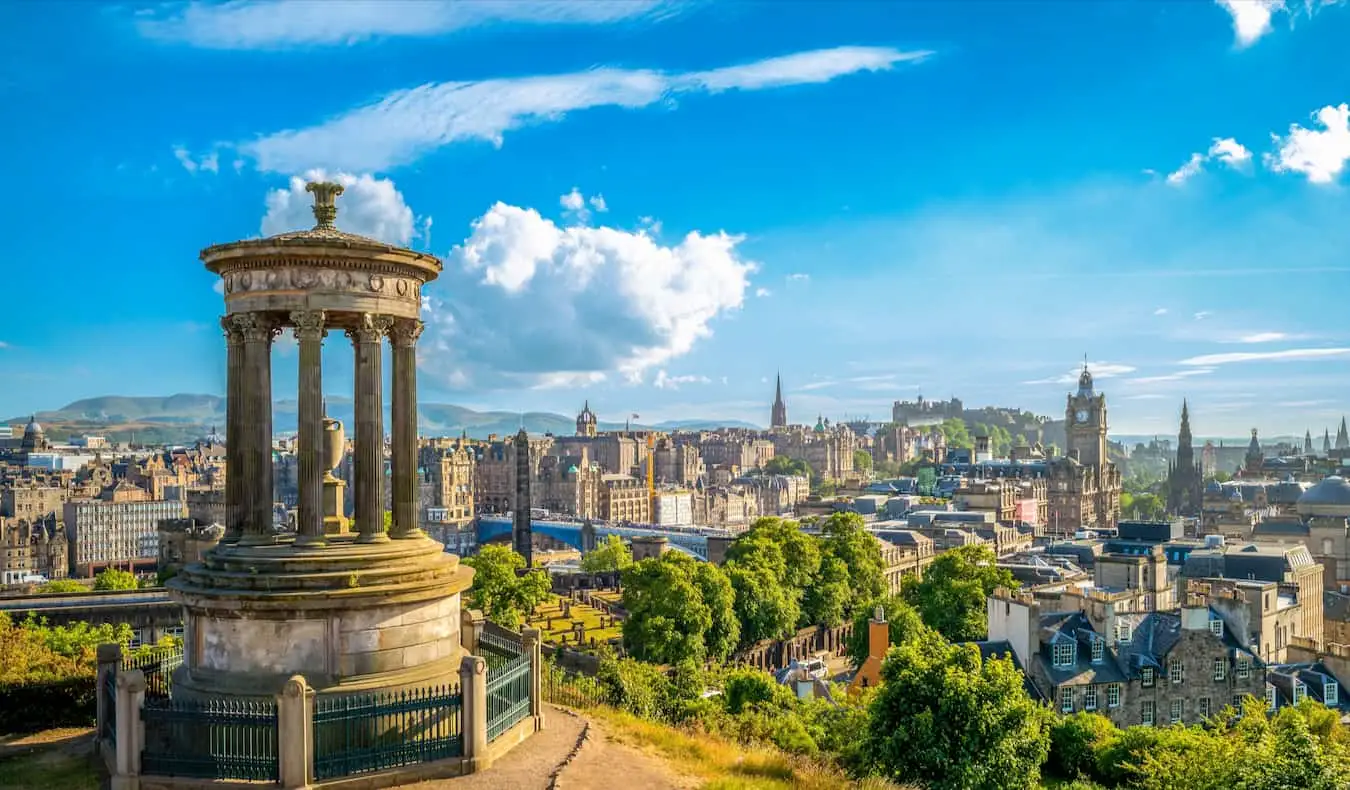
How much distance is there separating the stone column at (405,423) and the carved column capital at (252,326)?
236 centimetres

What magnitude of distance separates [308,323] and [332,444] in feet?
9.63

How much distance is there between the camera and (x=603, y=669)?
38.7m

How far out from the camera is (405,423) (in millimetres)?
20609

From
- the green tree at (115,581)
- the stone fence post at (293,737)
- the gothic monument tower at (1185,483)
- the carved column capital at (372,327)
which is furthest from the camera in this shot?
the gothic monument tower at (1185,483)

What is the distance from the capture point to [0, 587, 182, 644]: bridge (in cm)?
5197

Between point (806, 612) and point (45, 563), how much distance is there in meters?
99.9

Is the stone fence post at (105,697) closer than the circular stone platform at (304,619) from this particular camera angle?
No

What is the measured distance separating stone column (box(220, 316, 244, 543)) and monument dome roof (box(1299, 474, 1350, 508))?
123 metres

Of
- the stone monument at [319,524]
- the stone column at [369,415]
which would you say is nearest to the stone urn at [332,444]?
the stone monument at [319,524]

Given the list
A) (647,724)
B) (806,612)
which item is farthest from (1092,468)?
(647,724)

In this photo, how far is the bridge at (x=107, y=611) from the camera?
2046 inches

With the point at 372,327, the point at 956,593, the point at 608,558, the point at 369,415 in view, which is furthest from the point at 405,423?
the point at 608,558

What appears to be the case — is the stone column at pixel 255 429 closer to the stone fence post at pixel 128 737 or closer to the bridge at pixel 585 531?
the stone fence post at pixel 128 737

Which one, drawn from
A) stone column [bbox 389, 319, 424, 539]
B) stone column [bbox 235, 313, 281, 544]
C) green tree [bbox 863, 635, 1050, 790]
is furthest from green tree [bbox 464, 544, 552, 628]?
stone column [bbox 235, 313, 281, 544]
